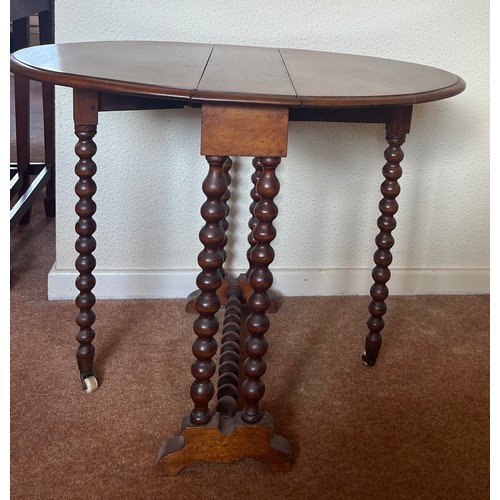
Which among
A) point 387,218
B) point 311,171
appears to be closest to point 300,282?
point 311,171

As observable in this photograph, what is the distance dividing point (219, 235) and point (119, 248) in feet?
2.97

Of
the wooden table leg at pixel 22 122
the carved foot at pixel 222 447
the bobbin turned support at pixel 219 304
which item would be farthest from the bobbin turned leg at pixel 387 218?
the wooden table leg at pixel 22 122

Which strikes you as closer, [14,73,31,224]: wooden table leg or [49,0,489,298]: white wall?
[49,0,489,298]: white wall

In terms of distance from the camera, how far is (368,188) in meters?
2.17

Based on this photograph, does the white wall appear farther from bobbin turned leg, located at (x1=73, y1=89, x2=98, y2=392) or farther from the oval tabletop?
bobbin turned leg, located at (x1=73, y1=89, x2=98, y2=392)

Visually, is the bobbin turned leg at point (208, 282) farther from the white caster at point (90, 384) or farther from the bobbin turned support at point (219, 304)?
the white caster at point (90, 384)

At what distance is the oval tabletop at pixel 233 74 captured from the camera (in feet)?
3.85

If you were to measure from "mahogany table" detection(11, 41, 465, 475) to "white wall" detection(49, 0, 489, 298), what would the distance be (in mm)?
283

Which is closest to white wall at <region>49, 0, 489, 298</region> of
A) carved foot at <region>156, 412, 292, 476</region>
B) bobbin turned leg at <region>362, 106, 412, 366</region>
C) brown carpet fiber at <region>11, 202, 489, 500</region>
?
brown carpet fiber at <region>11, 202, 489, 500</region>

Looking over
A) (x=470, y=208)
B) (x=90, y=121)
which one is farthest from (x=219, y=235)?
(x=470, y=208)

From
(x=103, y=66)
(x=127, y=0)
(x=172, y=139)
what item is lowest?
(x=172, y=139)

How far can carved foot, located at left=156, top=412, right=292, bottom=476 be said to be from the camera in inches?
53.5

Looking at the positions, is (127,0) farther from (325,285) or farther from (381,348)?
(381,348)

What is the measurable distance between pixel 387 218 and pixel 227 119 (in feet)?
2.11
